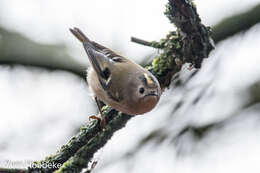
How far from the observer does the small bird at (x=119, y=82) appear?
283 cm

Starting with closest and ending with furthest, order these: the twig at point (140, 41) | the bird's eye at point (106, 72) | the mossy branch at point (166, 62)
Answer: the mossy branch at point (166, 62) < the twig at point (140, 41) < the bird's eye at point (106, 72)

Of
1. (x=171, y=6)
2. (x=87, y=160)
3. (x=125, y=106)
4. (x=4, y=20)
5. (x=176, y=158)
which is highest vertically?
(x=4, y=20)

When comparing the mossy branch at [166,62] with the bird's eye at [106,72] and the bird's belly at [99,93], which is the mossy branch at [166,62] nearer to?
the bird's belly at [99,93]

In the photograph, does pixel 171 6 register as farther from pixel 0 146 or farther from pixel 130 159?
pixel 0 146

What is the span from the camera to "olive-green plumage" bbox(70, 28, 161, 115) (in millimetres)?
2828

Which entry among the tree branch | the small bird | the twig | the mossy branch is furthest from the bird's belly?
the tree branch

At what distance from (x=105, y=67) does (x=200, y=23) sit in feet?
3.73

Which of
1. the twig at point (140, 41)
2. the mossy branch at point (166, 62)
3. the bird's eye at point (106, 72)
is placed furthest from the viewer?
the bird's eye at point (106, 72)

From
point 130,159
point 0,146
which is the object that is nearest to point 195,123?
point 130,159

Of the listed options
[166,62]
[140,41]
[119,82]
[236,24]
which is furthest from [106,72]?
[236,24]

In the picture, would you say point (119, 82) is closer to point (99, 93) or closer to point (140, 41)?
point (99, 93)

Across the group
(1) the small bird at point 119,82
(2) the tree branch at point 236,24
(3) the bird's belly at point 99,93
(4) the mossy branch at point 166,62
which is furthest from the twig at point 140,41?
(2) the tree branch at point 236,24

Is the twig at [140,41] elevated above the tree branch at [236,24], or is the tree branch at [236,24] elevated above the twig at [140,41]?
the twig at [140,41]

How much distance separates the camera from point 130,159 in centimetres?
402
